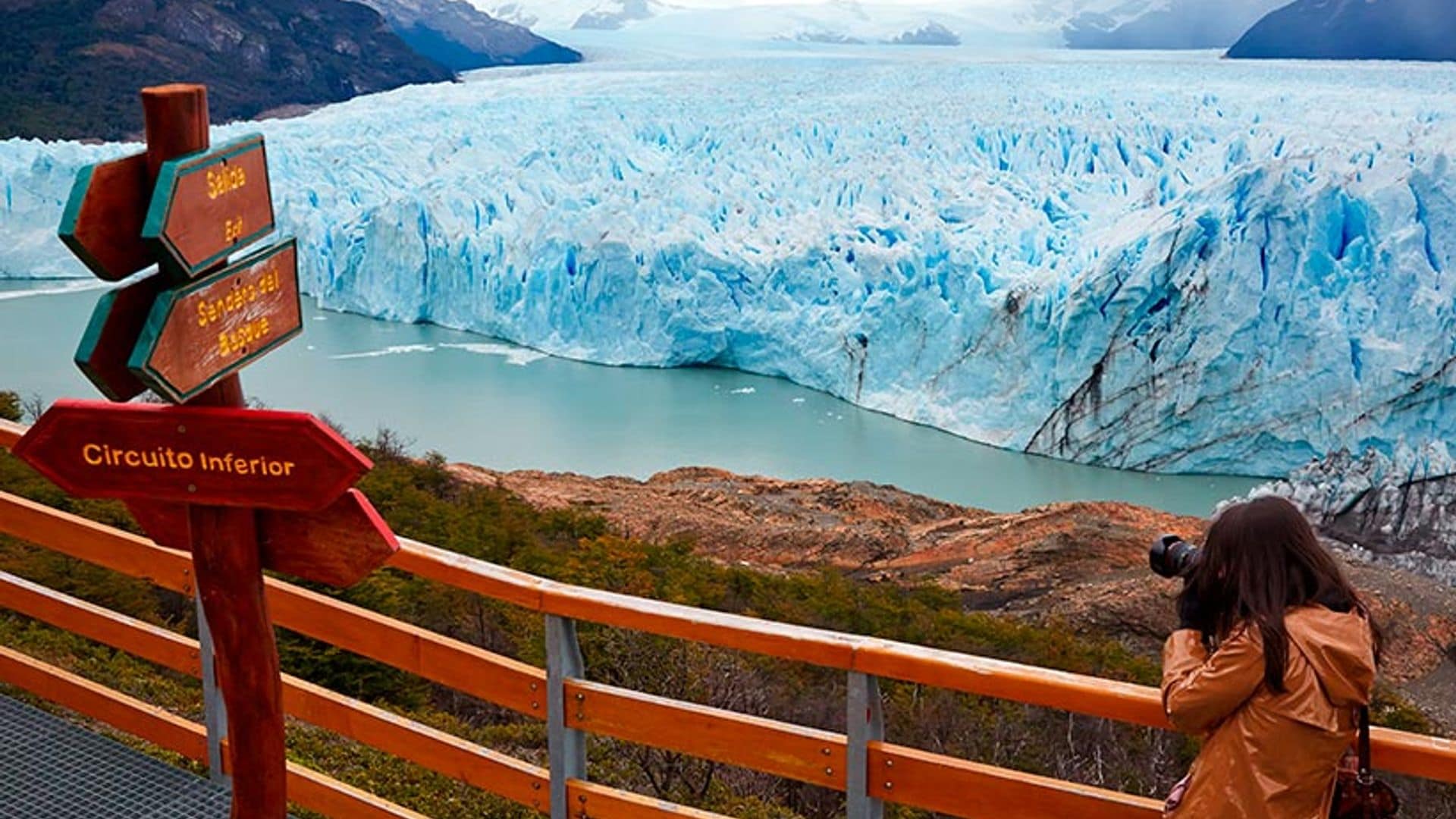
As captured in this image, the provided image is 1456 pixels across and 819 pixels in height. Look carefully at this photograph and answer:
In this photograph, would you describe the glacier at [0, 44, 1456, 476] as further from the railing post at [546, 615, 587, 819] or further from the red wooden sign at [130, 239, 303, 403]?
the red wooden sign at [130, 239, 303, 403]

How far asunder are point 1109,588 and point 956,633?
6.77ft

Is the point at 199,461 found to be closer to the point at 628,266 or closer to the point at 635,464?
the point at 635,464

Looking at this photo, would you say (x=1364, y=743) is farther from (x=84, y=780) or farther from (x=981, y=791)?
(x=84, y=780)

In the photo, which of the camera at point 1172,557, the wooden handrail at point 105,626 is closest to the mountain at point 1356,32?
the camera at point 1172,557

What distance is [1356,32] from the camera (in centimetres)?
1856

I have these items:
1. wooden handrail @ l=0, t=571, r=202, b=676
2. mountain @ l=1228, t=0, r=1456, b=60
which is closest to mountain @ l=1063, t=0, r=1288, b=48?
mountain @ l=1228, t=0, r=1456, b=60

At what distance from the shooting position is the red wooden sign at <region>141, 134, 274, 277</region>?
152 centimetres

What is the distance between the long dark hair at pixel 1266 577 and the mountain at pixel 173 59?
963 inches

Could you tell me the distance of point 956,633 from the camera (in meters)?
6.73

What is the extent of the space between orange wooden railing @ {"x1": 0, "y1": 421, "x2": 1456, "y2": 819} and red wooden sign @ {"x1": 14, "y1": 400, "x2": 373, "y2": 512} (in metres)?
0.31

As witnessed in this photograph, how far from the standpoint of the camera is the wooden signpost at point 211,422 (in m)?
1.55

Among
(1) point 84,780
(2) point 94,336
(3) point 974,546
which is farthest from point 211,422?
(3) point 974,546

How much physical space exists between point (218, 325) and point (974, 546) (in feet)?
27.8

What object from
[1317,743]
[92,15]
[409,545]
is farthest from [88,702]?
[92,15]
